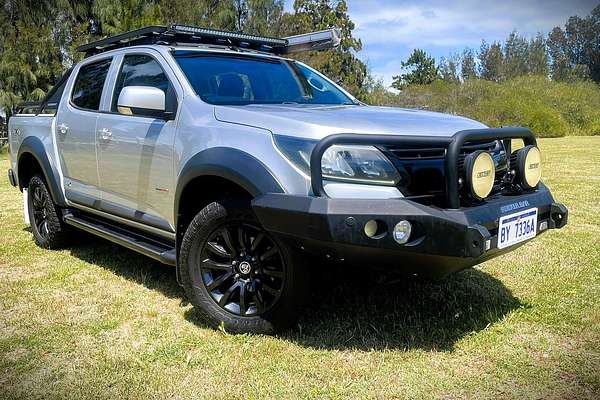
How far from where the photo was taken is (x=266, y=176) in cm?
279

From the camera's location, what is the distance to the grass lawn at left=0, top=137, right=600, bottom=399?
261 cm

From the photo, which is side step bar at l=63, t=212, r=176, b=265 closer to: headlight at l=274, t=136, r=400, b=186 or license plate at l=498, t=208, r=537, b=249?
headlight at l=274, t=136, r=400, b=186

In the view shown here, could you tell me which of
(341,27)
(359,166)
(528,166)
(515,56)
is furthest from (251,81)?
(515,56)

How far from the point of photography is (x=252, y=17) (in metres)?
26.9

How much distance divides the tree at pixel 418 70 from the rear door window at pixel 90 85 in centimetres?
6204

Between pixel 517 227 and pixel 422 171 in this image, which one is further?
pixel 517 227

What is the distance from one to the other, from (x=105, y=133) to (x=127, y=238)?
79cm

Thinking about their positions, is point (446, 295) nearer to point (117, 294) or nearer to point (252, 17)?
point (117, 294)

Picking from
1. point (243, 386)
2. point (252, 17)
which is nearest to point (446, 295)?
point (243, 386)

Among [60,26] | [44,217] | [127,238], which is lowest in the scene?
[44,217]

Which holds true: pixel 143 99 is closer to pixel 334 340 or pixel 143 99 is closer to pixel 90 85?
pixel 90 85

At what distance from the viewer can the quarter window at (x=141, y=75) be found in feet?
12.0

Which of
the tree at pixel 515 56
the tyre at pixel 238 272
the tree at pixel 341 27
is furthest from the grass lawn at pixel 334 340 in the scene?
the tree at pixel 515 56

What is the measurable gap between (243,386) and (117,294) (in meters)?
1.71
